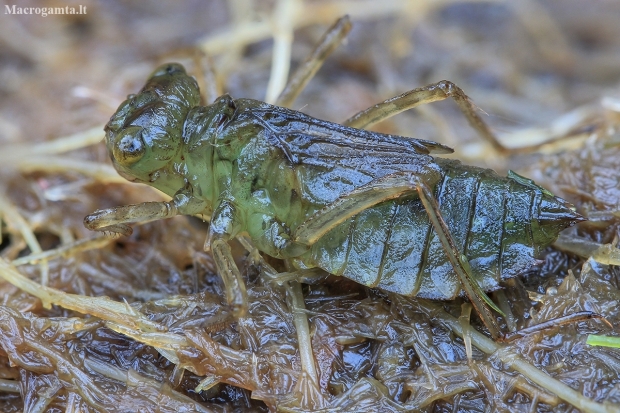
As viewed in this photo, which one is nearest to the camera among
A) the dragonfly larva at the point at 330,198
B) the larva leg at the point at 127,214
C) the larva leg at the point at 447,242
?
the larva leg at the point at 447,242

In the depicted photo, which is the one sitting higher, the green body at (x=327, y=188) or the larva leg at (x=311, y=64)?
the larva leg at (x=311, y=64)

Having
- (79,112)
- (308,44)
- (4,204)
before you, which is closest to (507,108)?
(308,44)

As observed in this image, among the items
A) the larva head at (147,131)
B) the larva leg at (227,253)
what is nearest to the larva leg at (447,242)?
the larva leg at (227,253)

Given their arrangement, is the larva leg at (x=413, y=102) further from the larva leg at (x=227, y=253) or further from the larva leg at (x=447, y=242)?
the larva leg at (x=227, y=253)

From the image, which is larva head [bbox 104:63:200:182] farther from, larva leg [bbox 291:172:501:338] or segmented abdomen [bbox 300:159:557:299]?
segmented abdomen [bbox 300:159:557:299]

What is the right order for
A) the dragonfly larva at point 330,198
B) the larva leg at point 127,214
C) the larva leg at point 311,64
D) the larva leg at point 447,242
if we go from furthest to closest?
the larva leg at point 311,64 < the larva leg at point 127,214 < the dragonfly larva at point 330,198 < the larva leg at point 447,242

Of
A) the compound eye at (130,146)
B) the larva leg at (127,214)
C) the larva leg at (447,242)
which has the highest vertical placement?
the compound eye at (130,146)

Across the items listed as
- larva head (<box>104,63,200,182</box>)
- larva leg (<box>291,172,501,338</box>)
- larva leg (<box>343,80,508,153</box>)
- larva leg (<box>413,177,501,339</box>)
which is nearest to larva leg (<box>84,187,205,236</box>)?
larva head (<box>104,63,200,182</box>)

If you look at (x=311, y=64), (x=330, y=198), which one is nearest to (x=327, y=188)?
(x=330, y=198)
